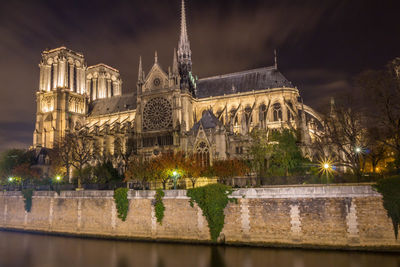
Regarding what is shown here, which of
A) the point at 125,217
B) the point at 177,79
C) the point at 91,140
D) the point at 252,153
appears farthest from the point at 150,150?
the point at 125,217

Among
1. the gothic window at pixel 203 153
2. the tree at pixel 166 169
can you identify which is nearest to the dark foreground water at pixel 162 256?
the tree at pixel 166 169

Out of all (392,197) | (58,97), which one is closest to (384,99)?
(392,197)

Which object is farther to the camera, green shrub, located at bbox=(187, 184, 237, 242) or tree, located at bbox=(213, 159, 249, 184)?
tree, located at bbox=(213, 159, 249, 184)

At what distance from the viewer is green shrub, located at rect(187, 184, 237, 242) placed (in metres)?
21.0

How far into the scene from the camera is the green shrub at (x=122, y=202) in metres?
24.6

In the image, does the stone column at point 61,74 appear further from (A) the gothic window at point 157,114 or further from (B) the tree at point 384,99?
(B) the tree at point 384,99

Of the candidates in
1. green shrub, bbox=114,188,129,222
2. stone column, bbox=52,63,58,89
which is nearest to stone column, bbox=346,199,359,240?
green shrub, bbox=114,188,129,222

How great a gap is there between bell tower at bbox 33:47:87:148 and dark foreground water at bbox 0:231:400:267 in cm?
4153

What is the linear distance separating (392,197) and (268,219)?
691 centimetres

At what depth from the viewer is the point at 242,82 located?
2157 inches

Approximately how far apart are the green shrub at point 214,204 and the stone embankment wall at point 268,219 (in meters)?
0.44

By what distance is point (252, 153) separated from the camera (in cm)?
3300

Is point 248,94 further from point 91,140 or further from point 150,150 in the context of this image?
point 91,140

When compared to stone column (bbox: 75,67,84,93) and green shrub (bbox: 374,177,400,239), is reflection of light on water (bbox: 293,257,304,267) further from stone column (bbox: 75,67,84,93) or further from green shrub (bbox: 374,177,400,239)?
stone column (bbox: 75,67,84,93)
